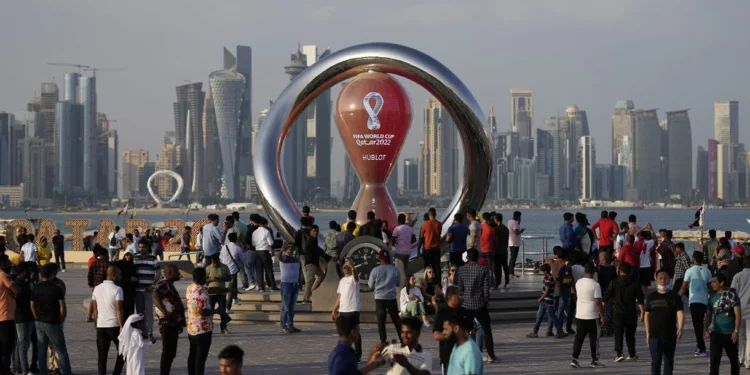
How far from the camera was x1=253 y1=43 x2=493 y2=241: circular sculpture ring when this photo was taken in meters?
21.8

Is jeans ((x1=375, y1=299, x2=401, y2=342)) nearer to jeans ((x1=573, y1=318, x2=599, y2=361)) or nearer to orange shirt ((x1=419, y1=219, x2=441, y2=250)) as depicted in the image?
jeans ((x1=573, y1=318, x2=599, y2=361))

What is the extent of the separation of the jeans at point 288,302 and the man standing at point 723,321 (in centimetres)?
645

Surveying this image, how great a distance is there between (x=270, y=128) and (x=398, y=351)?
1412cm

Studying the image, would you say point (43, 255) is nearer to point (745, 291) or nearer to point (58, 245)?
point (58, 245)

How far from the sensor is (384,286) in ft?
47.9

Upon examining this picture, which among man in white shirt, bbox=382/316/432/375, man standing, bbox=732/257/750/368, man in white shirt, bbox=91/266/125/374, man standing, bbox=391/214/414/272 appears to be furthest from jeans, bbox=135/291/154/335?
man in white shirt, bbox=382/316/432/375

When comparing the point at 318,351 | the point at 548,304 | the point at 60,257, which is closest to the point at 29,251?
the point at 318,351

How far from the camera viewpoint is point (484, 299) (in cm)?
1373

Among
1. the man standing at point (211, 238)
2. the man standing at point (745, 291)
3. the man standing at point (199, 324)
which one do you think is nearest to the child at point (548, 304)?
the man standing at point (745, 291)

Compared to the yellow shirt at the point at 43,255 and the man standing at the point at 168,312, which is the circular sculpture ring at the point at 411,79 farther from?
the man standing at the point at 168,312

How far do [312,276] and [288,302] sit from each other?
1.18 m

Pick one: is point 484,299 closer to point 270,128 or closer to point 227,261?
point 227,261

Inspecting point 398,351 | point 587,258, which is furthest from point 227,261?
point 398,351

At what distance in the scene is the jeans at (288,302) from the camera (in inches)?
665
